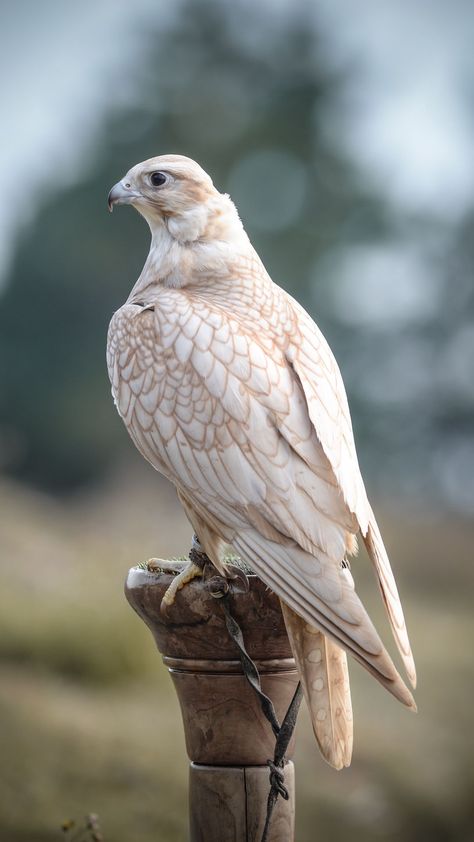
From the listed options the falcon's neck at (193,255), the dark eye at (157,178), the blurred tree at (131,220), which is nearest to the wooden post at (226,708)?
the falcon's neck at (193,255)

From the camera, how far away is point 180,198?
2.81m

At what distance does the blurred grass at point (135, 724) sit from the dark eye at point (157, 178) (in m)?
4.17

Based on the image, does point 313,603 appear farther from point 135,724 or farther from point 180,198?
point 135,724

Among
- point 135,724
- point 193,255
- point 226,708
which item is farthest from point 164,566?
point 135,724

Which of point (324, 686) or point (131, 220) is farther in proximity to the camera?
point (131, 220)

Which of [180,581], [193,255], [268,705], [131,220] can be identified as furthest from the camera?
[131,220]

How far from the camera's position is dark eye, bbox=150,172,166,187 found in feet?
9.25

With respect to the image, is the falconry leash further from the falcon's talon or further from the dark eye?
the dark eye

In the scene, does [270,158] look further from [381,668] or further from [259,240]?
[381,668]

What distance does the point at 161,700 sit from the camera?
748 centimetres

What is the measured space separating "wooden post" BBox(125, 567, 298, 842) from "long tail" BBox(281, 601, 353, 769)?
128 millimetres

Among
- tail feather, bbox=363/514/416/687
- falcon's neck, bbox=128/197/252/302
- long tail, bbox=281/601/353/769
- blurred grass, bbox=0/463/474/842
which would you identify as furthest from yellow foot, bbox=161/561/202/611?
blurred grass, bbox=0/463/474/842

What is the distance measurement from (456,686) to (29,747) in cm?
375

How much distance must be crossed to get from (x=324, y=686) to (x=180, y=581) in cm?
42
